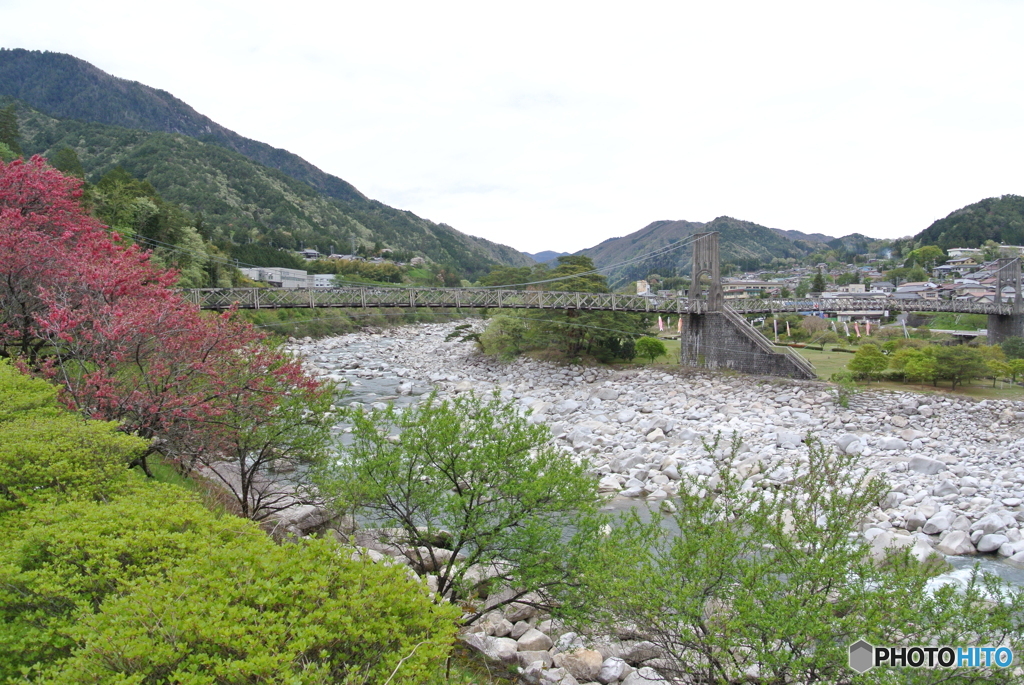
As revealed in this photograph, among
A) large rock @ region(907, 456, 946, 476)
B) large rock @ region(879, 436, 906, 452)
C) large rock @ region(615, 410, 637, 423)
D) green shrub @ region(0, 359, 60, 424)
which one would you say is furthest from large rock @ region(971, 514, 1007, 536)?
green shrub @ region(0, 359, 60, 424)

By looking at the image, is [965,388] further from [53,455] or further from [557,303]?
[53,455]

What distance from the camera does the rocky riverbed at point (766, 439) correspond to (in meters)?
8.50

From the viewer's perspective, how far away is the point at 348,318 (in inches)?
1916

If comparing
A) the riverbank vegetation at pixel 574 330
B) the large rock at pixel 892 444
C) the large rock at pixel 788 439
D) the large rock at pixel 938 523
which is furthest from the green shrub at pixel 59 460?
the riverbank vegetation at pixel 574 330

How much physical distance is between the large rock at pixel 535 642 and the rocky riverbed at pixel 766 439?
0.02 m

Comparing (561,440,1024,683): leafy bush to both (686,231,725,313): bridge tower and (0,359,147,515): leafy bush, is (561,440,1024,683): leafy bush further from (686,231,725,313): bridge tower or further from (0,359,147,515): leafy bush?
(686,231,725,313): bridge tower

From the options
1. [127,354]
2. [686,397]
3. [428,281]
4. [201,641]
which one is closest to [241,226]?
[428,281]

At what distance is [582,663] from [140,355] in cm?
615

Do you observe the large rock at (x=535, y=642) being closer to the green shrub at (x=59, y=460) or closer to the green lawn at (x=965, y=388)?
the green shrub at (x=59, y=460)

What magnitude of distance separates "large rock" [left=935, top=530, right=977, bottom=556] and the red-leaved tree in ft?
29.9

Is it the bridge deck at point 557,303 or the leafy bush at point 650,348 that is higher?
the bridge deck at point 557,303

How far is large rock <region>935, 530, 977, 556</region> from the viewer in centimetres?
847

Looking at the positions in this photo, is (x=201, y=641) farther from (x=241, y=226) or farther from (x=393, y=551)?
(x=241, y=226)

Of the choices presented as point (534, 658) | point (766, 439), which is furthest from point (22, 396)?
point (766, 439)
